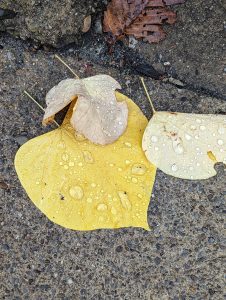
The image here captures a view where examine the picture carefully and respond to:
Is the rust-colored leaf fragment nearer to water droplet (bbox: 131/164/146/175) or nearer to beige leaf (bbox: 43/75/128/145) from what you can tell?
beige leaf (bbox: 43/75/128/145)

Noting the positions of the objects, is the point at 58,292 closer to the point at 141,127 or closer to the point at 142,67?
the point at 141,127

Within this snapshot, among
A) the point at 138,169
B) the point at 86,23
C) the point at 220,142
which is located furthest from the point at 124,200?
the point at 86,23

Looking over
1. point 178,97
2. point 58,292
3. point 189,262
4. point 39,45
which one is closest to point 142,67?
point 178,97

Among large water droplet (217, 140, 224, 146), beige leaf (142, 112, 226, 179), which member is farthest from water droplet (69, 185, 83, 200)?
large water droplet (217, 140, 224, 146)

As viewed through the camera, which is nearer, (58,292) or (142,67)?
(58,292)

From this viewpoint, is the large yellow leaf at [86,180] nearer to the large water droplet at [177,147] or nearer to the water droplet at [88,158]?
the water droplet at [88,158]

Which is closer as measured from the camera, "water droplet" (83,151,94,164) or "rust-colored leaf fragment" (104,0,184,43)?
"water droplet" (83,151,94,164)

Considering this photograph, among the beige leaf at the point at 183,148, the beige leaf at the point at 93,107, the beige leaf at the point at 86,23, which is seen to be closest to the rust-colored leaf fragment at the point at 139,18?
the beige leaf at the point at 86,23
